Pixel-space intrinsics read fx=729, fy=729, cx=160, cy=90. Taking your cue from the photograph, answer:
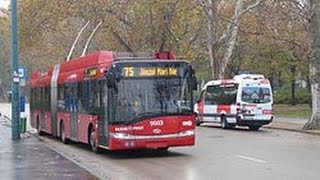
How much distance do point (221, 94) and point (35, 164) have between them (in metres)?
21.2

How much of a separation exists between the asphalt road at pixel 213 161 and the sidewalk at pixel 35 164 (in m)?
0.48

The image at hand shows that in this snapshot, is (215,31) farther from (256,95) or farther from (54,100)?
(54,100)

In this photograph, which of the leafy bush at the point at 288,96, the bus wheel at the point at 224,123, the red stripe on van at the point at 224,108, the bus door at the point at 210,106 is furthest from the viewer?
the leafy bush at the point at 288,96

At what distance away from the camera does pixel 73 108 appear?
25625 mm

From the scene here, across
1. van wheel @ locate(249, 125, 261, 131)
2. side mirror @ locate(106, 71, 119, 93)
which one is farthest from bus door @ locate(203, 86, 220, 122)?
side mirror @ locate(106, 71, 119, 93)

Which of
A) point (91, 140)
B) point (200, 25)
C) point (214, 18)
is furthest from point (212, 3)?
point (91, 140)

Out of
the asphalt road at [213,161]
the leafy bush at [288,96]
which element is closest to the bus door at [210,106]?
the asphalt road at [213,161]

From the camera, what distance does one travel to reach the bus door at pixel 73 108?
25.2 meters

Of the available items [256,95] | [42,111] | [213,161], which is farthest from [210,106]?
[213,161]

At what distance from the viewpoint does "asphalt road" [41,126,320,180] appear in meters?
16.0

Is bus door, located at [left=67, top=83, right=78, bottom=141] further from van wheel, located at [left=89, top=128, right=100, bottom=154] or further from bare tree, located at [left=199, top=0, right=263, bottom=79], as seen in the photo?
bare tree, located at [left=199, top=0, right=263, bottom=79]

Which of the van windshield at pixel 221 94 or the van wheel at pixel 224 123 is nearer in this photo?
the van windshield at pixel 221 94

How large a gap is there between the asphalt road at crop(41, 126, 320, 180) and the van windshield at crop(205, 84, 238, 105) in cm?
1028

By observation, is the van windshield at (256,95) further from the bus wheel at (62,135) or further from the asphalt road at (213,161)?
the bus wheel at (62,135)
